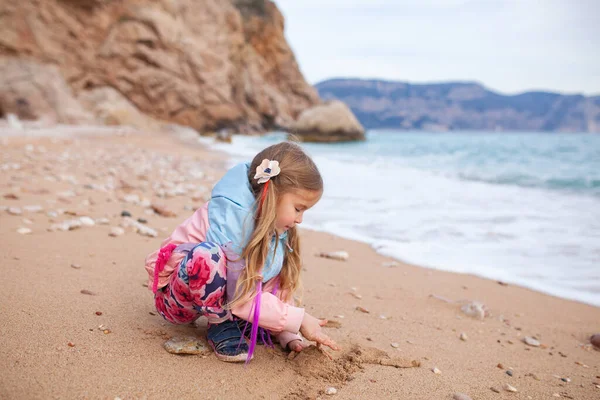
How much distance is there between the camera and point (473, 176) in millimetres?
11359

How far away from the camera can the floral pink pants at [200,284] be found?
1.68 metres

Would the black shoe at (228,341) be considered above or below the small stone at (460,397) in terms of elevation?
above

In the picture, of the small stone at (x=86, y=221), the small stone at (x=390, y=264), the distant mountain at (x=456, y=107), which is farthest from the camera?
the distant mountain at (x=456, y=107)

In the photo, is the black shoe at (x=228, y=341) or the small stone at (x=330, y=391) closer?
the small stone at (x=330, y=391)

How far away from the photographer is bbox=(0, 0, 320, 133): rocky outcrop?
19.9m

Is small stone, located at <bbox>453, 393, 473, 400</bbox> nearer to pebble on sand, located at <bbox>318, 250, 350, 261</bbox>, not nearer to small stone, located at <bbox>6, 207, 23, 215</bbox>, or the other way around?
pebble on sand, located at <bbox>318, 250, 350, 261</bbox>

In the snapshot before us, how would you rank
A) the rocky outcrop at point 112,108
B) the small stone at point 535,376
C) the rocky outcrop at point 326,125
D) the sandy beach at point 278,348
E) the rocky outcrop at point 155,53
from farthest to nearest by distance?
the rocky outcrop at point 326,125
the rocky outcrop at point 155,53
the rocky outcrop at point 112,108
the small stone at point 535,376
the sandy beach at point 278,348

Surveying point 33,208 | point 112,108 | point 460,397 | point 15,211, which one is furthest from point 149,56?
point 460,397

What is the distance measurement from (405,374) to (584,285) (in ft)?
7.63

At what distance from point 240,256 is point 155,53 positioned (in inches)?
Result: 924

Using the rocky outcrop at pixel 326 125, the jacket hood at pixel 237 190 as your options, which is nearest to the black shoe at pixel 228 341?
the jacket hood at pixel 237 190

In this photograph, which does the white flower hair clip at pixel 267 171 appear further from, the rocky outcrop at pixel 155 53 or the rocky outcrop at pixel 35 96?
the rocky outcrop at pixel 155 53

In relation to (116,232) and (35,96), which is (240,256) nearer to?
(116,232)

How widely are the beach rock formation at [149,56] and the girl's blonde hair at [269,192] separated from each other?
55.1ft
